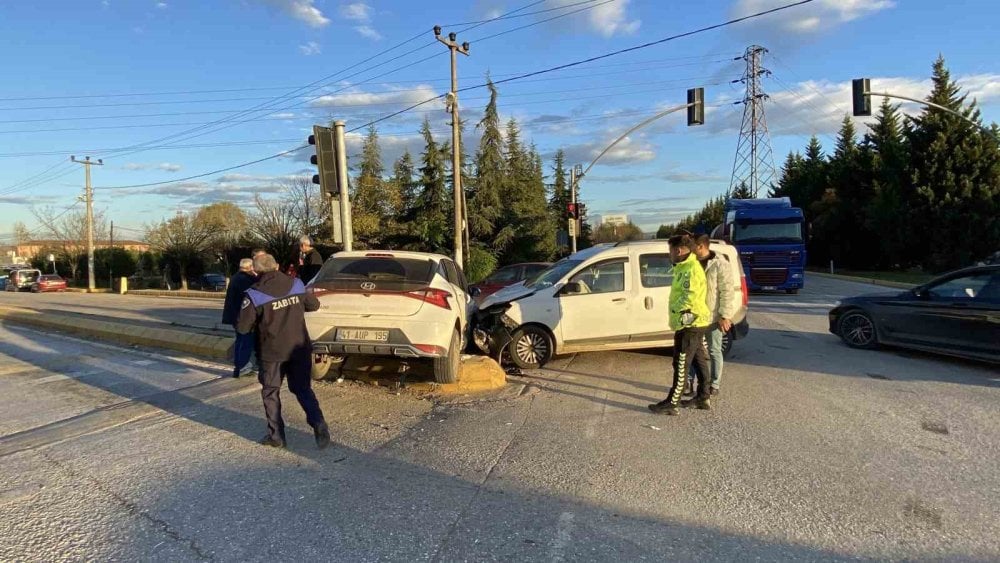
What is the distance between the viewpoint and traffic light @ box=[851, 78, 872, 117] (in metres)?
20.3

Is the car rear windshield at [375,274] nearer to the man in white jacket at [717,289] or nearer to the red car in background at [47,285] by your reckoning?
the man in white jacket at [717,289]

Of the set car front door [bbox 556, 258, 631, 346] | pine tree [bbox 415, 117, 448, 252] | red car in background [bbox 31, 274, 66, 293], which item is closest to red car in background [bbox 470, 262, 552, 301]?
car front door [bbox 556, 258, 631, 346]

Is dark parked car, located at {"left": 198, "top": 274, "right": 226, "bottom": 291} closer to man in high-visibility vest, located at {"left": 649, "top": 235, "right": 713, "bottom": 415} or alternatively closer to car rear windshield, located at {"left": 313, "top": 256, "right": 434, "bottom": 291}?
car rear windshield, located at {"left": 313, "top": 256, "right": 434, "bottom": 291}

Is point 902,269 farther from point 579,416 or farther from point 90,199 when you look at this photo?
point 90,199

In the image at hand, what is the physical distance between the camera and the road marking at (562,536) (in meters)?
3.35

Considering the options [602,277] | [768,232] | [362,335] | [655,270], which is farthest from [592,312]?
[768,232]

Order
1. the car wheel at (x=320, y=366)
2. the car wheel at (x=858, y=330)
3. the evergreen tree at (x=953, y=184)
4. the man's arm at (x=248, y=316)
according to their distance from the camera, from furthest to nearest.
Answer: the evergreen tree at (x=953, y=184)
the car wheel at (x=858, y=330)
the car wheel at (x=320, y=366)
the man's arm at (x=248, y=316)

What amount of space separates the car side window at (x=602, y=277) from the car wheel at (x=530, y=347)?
0.86 meters

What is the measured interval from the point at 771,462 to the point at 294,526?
3491 millimetres

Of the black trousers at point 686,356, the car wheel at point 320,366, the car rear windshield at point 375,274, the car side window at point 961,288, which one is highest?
the car rear windshield at point 375,274

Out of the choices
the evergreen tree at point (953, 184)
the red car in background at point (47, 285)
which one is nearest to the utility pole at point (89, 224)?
the red car in background at point (47, 285)

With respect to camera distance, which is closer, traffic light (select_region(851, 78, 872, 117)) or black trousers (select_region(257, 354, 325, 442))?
black trousers (select_region(257, 354, 325, 442))

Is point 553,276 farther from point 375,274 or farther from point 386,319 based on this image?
point 386,319

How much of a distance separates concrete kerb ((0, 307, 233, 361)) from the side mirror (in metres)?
5.31
